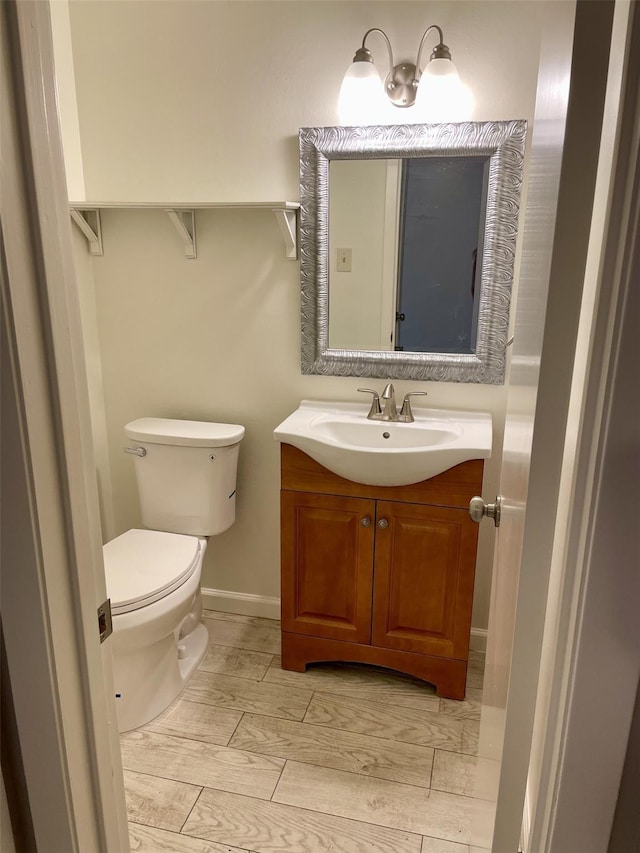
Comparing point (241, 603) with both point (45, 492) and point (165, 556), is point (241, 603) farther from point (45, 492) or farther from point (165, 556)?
point (45, 492)

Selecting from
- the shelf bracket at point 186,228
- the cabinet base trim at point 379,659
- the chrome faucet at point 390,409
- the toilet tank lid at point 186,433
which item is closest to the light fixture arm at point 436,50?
the shelf bracket at point 186,228

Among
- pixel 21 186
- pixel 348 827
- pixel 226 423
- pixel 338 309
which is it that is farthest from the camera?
pixel 226 423

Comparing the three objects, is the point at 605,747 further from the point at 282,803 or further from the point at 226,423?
the point at 226,423

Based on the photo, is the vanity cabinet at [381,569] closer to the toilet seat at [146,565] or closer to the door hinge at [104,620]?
the toilet seat at [146,565]

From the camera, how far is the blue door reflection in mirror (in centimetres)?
195

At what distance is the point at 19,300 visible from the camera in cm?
66

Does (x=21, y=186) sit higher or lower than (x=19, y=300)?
higher

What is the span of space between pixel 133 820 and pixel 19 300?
151cm

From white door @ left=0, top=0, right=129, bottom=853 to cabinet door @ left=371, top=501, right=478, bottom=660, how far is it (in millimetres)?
1218

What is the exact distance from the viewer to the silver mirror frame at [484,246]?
1.89 m

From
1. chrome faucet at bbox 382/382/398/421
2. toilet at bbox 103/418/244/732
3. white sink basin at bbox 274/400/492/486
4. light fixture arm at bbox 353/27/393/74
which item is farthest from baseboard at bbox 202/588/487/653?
light fixture arm at bbox 353/27/393/74

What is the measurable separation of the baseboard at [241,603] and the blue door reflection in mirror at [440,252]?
3.98ft

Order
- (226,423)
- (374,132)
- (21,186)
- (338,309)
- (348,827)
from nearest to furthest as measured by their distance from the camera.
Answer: (21,186), (348,827), (374,132), (338,309), (226,423)

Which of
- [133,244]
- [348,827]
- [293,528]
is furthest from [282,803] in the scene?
[133,244]
